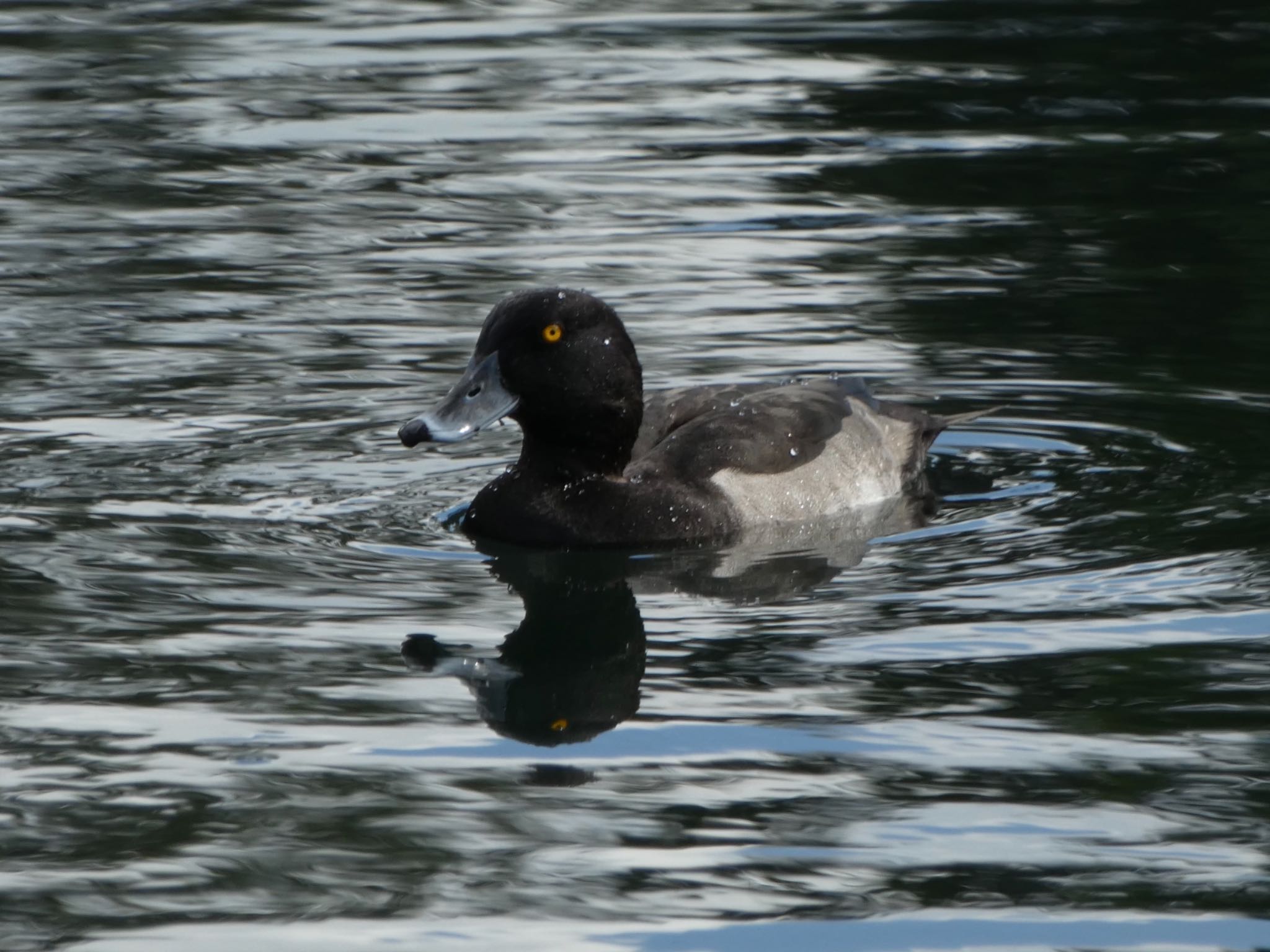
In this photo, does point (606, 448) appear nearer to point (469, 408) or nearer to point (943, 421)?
point (469, 408)

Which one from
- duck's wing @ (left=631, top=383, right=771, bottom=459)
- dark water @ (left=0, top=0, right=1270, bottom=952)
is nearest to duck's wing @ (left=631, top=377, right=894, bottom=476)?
duck's wing @ (left=631, top=383, right=771, bottom=459)

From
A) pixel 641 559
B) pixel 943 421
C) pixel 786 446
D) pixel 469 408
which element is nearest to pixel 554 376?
pixel 469 408

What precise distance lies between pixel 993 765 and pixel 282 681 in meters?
2.03

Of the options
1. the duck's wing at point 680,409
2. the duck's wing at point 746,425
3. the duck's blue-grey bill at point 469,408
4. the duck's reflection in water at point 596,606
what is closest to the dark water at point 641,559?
the duck's reflection in water at point 596,606

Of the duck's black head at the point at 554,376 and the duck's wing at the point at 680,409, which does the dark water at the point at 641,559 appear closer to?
the duck's black head at the point at 554,376

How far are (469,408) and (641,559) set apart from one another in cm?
84

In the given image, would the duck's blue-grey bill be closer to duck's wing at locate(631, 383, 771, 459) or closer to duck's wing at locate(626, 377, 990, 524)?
duck's wing at locate(626, 377, 990, 524)

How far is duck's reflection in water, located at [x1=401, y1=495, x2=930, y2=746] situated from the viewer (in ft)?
20.1

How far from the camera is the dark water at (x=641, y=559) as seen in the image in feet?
16.3

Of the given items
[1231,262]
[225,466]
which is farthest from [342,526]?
[1231,262]

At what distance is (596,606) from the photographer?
726 centimetres

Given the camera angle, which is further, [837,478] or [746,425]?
[837,478]

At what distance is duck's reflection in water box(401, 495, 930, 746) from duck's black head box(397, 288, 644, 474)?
494 mm

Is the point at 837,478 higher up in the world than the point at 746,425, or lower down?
lower down
